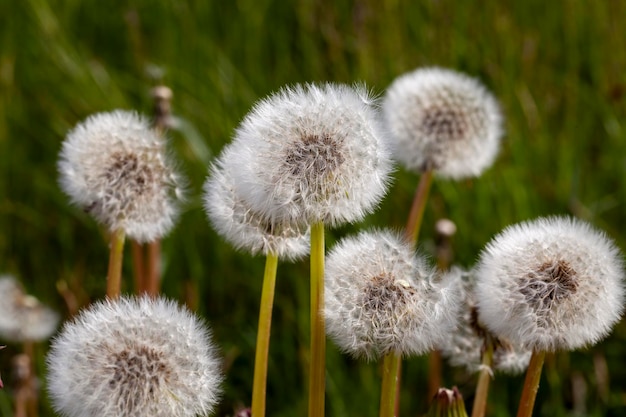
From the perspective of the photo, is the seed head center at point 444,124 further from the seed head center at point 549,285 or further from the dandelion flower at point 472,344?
the seed head center at point 549,285

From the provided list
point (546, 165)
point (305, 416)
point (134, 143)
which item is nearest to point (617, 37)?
point (546, 165)

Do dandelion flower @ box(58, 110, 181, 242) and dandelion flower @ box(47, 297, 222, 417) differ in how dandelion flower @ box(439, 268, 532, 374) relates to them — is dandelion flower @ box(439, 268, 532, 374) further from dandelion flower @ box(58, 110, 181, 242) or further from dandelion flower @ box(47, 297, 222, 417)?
dandelion flower @ box(58, 110, 181, 242)

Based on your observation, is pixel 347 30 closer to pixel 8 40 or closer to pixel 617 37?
pixel 617 37

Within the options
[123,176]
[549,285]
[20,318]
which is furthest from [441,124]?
[20,318]

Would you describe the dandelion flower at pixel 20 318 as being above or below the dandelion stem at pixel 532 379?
above

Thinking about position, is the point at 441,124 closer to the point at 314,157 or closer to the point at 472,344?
the point at 472,344

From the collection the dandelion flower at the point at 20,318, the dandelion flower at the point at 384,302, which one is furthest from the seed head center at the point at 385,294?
the dandelion flower at the point at 20,318
